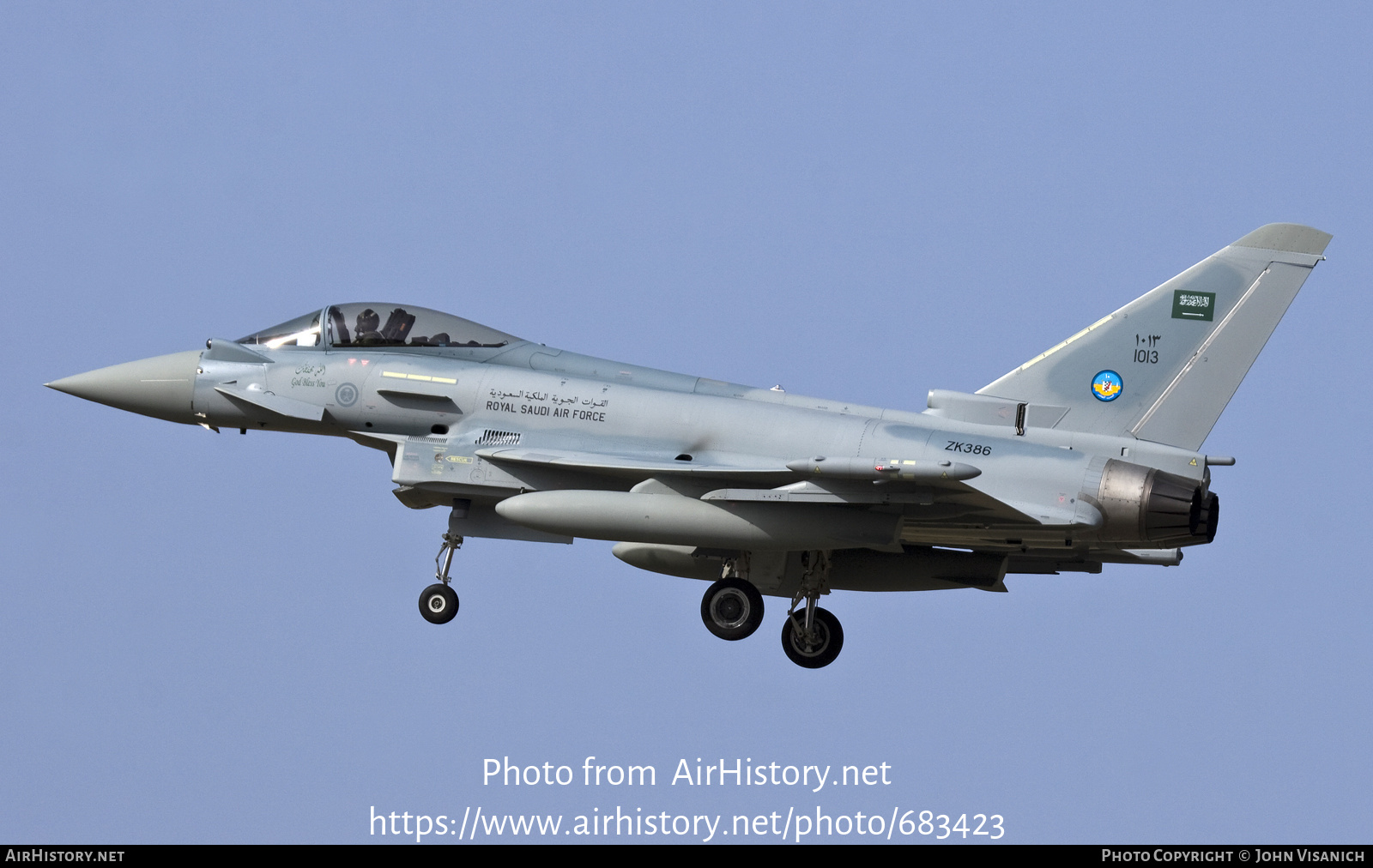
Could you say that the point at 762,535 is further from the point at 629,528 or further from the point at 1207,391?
the point at 1207,391

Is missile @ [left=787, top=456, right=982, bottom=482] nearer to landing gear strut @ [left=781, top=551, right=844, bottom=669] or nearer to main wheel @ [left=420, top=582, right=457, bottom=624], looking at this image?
landing gear strut @ [left=781, top=551, right=844, bottom=669]

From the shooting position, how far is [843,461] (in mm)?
18406

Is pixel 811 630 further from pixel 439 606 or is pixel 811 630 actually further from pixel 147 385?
pixel 147 385

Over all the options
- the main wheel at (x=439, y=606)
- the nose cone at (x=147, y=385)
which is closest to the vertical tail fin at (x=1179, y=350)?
the main wheel at (x=439, y=606)

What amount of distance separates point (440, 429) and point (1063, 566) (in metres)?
7.16

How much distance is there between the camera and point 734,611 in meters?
Result: 20.7

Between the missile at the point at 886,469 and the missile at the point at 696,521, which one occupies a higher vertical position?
the missile at the point at 886,469

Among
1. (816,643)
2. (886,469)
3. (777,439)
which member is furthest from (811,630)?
(886,469)

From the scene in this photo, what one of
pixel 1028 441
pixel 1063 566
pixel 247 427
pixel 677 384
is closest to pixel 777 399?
pixel 677 384

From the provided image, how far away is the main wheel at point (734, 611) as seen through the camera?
2069cm

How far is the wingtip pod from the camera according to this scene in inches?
802

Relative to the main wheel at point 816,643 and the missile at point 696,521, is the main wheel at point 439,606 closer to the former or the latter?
the missile at point 696,521

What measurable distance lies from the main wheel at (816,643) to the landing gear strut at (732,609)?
3.57 ft

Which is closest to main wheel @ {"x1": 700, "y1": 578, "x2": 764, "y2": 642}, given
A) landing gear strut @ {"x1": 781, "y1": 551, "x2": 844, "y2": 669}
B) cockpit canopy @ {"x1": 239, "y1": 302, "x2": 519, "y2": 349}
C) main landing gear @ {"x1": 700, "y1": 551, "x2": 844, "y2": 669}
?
main landing gear @ {"x1": 700, "y1": 551, "x2": 844, "y2": 669}
